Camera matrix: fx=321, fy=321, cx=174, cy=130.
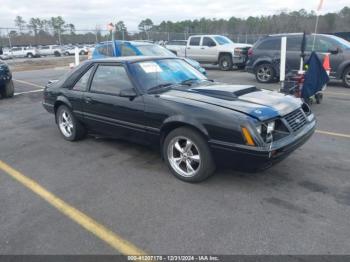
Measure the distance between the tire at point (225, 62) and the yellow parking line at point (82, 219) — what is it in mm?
13532

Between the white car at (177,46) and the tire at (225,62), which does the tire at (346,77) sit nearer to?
the tire at (225,62)

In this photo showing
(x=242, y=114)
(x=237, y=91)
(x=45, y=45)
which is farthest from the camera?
(x=45, y=45)

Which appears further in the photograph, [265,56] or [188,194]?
[265,56]

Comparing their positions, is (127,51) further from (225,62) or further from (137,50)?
(225,62)

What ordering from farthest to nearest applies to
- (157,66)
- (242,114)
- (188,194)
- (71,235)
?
(157,66)
(188,194)
(242,114)
(71,235)

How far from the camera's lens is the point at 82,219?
131 inches

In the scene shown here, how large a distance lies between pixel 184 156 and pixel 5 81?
27.1ft

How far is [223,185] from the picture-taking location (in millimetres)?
3926

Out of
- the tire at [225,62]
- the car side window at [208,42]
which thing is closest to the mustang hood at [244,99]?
the tire at [225,62]

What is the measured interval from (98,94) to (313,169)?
3303 millimetres

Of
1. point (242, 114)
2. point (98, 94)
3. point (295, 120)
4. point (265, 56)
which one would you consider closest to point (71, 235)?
point (242, 114)

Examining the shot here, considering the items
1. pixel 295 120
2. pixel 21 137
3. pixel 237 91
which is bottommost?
pixel 21 137

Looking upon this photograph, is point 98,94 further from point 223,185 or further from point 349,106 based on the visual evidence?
point 349,106

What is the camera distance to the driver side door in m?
4.45
